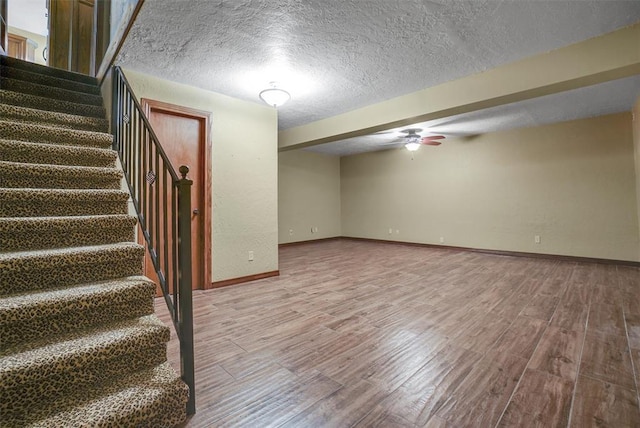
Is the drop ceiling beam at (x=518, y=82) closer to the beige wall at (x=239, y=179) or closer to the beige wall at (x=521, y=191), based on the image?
the beige wall at (x=239, y=179)

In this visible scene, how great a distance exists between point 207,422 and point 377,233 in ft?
23.2

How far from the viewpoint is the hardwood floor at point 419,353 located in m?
1.52

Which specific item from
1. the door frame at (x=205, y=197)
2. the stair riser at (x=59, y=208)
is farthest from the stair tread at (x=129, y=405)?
the door frame at (x=205, y=197)

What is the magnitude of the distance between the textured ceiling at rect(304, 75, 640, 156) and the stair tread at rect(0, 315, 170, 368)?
4895 millimetres

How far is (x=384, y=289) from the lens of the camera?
12.1ft

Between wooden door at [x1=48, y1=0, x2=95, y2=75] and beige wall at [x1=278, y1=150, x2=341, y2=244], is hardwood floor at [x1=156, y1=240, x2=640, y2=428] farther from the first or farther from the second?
wooden door at [x1=48, y1=0, x2=95, y2=75]

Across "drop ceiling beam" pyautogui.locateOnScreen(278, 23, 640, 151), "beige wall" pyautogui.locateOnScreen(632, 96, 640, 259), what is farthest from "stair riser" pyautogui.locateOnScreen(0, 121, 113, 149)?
"beige wall" pyautogui.locateOnScreen(632, 96, 640, 259)

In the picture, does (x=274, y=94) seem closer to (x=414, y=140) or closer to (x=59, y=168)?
(x=59, y=168)

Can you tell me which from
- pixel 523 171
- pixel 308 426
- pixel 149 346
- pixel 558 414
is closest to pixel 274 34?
pixel 149 346

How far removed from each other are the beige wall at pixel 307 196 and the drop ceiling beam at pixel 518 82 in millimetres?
3154

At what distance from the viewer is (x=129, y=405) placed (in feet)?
4.16

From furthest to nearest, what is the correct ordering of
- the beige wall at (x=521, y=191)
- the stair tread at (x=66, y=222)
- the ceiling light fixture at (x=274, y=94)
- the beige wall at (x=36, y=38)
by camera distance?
the beige wall at (x=36, y=38)
the beige wall at (x=521, y=191)
the ceiling light fixture at (x=274, y=94)
the stair tread at (x=66, y=222)

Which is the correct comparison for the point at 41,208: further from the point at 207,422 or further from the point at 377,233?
the point at 377,233

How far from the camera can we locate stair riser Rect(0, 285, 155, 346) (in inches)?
53.2
